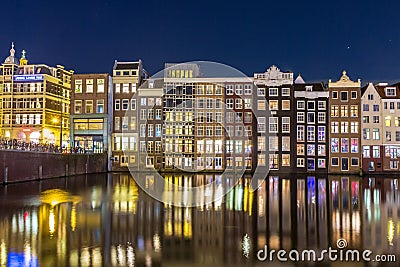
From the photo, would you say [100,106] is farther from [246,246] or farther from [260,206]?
[246,246]

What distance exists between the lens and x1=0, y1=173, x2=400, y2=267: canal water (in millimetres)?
15938

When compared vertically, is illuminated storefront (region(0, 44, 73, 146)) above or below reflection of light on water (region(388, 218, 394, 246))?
above

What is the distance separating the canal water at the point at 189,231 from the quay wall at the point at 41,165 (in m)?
12.2

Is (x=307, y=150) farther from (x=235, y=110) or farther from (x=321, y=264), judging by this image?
(x=321, y=264)

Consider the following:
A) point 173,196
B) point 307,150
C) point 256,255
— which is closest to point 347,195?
point 173,196

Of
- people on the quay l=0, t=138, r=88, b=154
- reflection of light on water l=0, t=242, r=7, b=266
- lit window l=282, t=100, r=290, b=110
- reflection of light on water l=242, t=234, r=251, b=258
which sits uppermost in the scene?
lit window l=282, t=100, r=290, b=110

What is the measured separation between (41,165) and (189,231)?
38320 mm

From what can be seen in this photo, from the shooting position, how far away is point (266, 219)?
81.1 feet

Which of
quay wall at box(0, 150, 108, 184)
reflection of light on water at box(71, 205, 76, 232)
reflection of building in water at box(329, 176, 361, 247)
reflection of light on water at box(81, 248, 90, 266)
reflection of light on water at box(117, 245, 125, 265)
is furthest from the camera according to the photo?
quay wall at box(0, 150, 108, 184)

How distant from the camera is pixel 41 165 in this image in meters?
54.2

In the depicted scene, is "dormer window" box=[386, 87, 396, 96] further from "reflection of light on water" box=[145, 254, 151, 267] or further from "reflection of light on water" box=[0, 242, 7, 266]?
"reflection of light on water" box=[0, 242, 7, 266]

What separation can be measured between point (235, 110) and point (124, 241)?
61.6 m

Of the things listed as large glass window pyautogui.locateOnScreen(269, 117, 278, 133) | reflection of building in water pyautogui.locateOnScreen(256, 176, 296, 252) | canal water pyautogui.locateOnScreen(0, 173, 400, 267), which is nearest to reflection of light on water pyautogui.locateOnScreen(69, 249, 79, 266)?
canal water pyautogui.locateOnScreen(0, 173, 400, 267)

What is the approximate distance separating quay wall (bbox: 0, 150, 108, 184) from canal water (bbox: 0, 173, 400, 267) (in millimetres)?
12198
